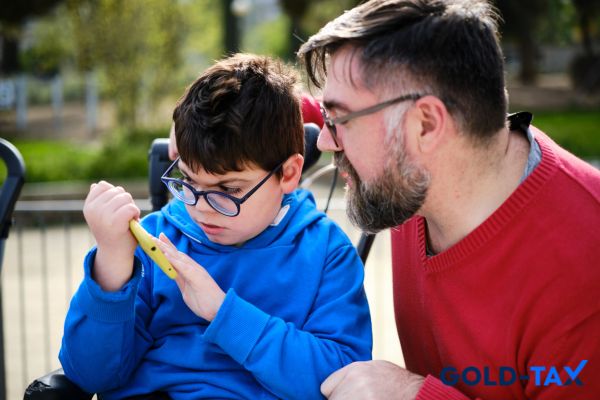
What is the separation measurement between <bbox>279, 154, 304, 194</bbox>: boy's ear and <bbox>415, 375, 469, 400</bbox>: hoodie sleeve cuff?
0.62 metres

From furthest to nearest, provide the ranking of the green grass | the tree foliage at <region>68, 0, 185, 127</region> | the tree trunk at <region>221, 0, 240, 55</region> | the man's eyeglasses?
the tree trunk at <region>221, 0, 240, 55</region>
the tree foliage at <region>68, 0, 185, 127</region>
the green grass
the man's eyeglasses

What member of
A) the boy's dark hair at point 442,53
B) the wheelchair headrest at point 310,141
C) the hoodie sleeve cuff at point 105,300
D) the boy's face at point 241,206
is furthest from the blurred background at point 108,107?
the hoodie sleeve cuff at point 105,300

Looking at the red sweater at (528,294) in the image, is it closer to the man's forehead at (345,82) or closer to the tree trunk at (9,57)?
the man's forehead at (345,82)

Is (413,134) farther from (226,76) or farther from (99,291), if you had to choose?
Answer: (99,291)

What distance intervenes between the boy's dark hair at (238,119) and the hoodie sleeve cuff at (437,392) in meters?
0.66

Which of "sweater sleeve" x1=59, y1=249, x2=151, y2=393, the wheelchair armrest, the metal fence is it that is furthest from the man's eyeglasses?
the metal fence

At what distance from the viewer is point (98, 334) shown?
79.4 inches

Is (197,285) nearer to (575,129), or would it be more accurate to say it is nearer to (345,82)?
(345,82)

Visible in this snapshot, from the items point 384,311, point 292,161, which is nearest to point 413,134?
point 292,161

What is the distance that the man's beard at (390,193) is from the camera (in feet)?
6.53

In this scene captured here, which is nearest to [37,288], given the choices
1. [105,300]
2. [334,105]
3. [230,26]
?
[105,300]

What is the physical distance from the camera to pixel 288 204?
2.29 metres

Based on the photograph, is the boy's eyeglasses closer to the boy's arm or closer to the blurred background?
the boy's arm

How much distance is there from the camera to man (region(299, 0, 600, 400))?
1.86m
